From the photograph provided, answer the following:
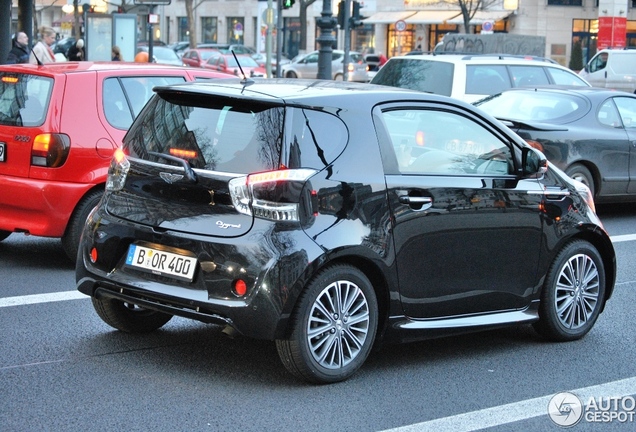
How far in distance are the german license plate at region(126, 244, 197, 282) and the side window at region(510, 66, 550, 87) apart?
39.4ft

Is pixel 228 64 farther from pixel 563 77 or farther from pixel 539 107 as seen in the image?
pixel 539 107

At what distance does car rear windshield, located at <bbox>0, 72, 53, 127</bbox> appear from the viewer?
829 centimetres

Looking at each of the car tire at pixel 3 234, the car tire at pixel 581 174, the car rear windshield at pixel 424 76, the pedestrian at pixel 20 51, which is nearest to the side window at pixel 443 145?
the car tire at pixel 3 234

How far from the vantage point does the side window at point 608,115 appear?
12632 millimetres

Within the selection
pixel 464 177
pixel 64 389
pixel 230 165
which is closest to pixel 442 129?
pixel 464 177

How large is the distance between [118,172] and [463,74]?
10719 millimetres

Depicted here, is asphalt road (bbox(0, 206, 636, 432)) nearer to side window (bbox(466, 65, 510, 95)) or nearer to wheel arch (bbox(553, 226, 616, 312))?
Result: wheel arch (bbox(553, 226, 616, 312))

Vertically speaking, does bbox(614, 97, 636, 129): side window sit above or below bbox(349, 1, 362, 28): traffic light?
below

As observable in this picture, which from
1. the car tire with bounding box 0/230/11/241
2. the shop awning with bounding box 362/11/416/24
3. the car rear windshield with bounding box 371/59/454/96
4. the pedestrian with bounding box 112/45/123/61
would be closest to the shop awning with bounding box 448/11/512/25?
the shop awning with bounding box 362/11/416/24

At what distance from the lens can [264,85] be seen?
5836 mm

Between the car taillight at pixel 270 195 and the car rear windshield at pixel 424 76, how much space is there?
420 inches

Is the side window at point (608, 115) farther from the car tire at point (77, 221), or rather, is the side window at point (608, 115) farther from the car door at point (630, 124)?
the car tire at point (77, 221)

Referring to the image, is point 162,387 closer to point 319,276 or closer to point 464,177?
point 319,276

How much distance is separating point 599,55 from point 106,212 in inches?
1296
